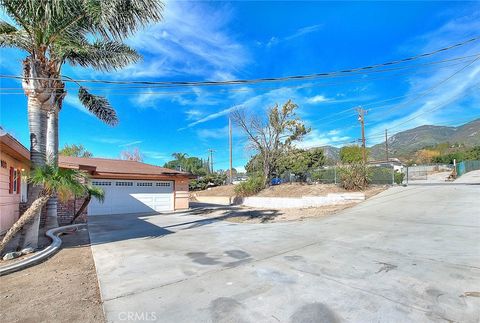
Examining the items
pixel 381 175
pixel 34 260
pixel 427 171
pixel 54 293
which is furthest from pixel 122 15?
pixel 427 171

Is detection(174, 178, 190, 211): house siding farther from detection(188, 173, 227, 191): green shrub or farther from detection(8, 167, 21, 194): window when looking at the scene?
detection(188, 173, 227, 191): green shrub

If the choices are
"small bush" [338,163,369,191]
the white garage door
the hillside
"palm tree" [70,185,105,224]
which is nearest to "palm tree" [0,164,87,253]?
"palm tree" [70,185,105,224]

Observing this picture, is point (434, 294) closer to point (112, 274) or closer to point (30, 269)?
point (112, 274)

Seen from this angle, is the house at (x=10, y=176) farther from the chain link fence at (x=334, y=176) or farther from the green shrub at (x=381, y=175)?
the green shrub at (x=381, y=175)

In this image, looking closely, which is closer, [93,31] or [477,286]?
[477,286]

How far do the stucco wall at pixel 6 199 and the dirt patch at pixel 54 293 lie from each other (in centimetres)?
447

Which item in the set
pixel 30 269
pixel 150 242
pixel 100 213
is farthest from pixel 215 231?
pixel 100 213

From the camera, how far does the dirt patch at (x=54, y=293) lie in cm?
371

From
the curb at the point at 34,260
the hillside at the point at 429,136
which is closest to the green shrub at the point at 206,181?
the curb at the point at 34,260

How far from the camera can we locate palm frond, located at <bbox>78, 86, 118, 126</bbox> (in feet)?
40.3

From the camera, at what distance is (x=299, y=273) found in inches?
203

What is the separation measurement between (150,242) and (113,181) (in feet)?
35.7

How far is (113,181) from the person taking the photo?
18031 millimetres
